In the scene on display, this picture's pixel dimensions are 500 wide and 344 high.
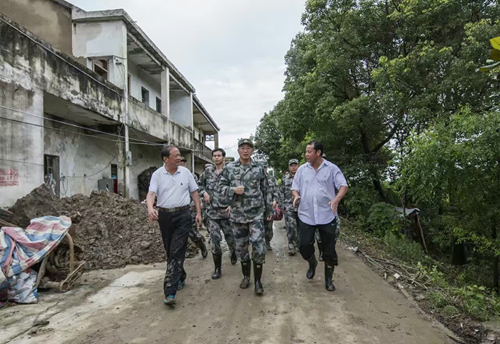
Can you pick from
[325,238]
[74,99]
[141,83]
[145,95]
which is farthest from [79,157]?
[325,238]

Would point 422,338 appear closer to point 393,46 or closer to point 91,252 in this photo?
point 91,252

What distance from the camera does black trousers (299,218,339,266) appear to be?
4371 mm

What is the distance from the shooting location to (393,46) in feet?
39.9

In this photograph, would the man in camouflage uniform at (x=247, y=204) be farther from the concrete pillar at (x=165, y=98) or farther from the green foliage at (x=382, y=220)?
the concrete pillar at (x=165, y=98)

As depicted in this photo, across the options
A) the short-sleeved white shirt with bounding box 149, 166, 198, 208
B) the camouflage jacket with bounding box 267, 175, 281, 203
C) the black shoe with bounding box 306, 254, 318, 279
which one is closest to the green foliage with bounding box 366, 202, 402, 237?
the camouflage jacket with bounding box 267, 175, 281, 203

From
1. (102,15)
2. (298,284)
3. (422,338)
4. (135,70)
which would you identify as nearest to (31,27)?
(102,15)

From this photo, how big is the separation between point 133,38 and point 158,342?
41.0 feet

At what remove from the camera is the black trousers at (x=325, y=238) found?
4371 mm

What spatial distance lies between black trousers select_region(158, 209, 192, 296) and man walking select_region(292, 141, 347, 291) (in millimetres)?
1480

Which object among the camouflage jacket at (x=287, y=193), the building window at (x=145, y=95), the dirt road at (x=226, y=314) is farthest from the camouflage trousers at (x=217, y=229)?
the building window at (x=145, y=95)

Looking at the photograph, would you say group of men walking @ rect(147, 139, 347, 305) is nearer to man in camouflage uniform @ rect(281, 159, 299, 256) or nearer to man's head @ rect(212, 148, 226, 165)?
man's head @ rect(212, 148, 226, 165)

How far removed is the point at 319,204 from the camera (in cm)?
438

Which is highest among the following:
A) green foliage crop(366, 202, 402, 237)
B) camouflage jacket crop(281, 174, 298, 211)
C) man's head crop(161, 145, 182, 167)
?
man's head crop(161, 145, 182, 167)

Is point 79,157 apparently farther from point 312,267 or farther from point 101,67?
point 312,267
